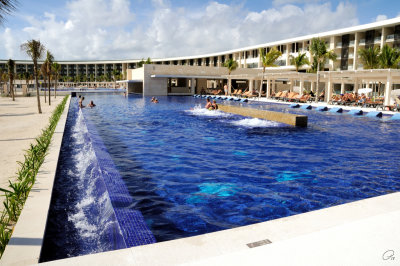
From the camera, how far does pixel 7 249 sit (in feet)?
10.6

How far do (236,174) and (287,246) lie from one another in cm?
404

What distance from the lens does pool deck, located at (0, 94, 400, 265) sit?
282 centimetres

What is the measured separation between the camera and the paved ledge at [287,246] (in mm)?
2805

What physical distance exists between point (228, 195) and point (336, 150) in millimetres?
5339

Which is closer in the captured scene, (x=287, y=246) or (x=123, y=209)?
(x=287, y=246)

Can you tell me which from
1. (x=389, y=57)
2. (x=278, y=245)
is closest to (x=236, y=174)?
(x=278, y=245)

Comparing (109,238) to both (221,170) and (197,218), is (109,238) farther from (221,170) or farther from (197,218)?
(221,170)

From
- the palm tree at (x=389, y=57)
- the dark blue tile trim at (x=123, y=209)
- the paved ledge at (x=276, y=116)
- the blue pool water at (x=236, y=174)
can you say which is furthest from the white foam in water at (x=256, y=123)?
the palm tree at (x=389, y=57)

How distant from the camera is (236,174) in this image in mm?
7047

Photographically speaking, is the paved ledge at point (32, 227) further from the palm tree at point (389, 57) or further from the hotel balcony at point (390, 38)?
the hotel balcony at point (390, 38)

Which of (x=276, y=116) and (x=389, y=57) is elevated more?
(x=389, y=57)

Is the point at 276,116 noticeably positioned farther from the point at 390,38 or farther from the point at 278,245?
the point at 390,38

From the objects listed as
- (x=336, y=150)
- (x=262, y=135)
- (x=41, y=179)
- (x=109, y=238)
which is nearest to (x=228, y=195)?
(x=109, y=238)

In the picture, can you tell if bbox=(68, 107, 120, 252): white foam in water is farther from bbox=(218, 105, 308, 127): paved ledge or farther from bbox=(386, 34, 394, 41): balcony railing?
bbox=(386, 34, 394, 41): balcony railing
